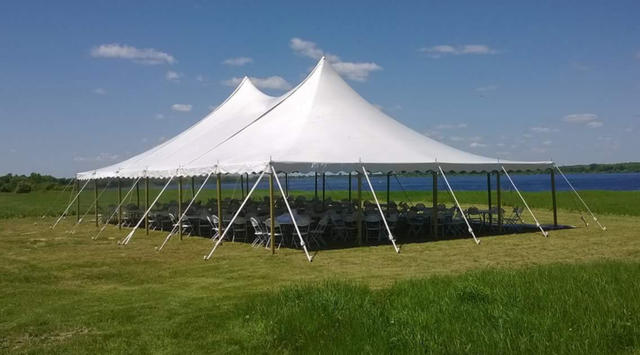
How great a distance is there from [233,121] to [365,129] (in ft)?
16.9

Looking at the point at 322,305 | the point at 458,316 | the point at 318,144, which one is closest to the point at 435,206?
the point at 318,144

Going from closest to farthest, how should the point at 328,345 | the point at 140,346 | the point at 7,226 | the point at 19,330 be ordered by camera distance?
1. the point at 328,345
2. the point at 140,346
3. the point at 19,330
4. the point at 7,226

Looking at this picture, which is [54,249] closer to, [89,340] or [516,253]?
[89,340]

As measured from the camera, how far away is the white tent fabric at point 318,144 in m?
13.4

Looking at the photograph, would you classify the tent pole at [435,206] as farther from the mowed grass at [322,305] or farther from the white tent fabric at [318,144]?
the mowed grass at [322,305]

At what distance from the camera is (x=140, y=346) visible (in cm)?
584

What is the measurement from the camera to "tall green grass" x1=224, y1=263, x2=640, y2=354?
198 inches

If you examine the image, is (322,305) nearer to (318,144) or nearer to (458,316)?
(458,316)

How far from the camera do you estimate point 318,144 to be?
46.1 feet

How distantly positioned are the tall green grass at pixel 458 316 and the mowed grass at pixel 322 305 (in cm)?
2

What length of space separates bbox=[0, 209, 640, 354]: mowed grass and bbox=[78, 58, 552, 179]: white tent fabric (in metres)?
2.40

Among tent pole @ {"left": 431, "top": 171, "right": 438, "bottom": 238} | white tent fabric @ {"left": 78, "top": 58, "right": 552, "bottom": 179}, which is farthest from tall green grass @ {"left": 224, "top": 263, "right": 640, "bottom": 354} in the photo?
tent pole @ {"left": 431, "top": 171, "right": 438, "bottom": 238}

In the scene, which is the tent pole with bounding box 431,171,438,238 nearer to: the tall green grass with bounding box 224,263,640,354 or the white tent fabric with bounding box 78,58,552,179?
the white tent fabric with bounding box 78,58,552,179

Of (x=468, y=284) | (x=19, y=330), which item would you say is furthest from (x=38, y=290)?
(x=468, y=284)
